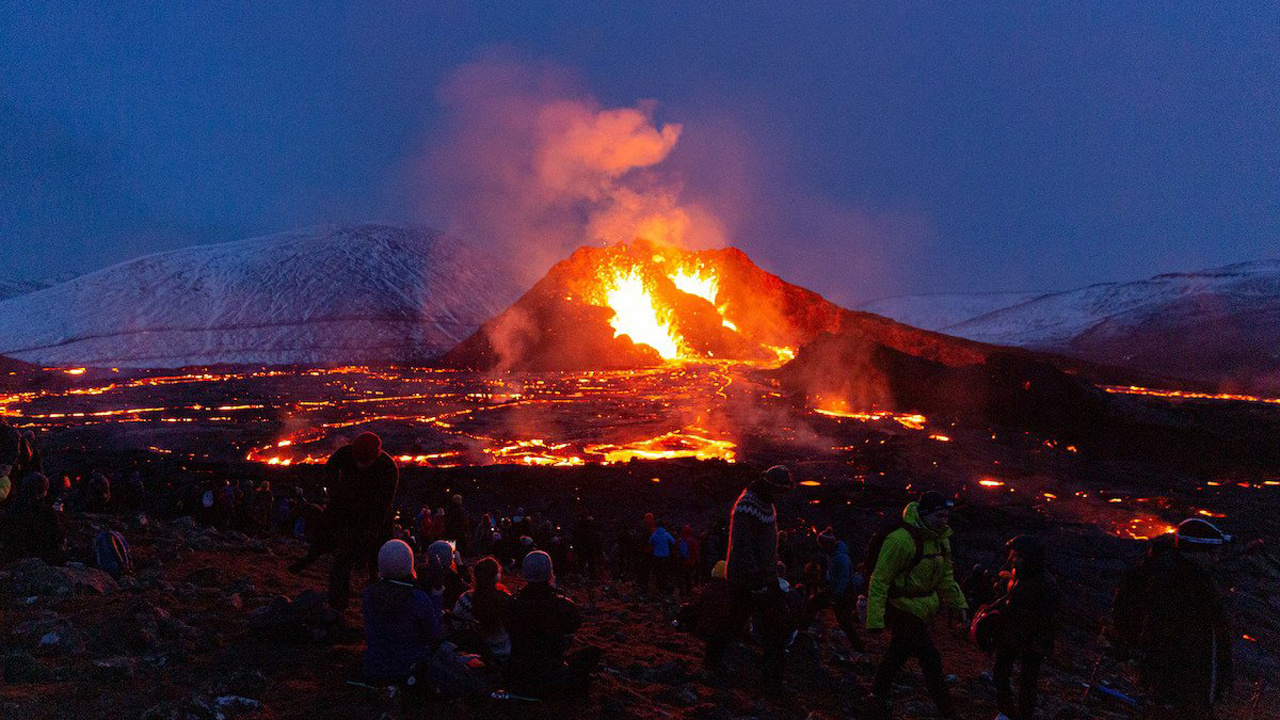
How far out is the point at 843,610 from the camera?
8.74m

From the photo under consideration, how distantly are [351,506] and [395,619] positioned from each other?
6.18 feet

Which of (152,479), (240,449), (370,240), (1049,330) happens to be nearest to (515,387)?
(240,449)

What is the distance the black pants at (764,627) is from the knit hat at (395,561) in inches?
96.6

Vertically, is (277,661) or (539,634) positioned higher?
(539,634)

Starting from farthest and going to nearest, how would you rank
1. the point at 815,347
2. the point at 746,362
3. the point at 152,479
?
the point at 746,362, the point at 815,347, the point at 152,479

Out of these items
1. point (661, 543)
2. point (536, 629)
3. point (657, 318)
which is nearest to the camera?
point (536, 629)

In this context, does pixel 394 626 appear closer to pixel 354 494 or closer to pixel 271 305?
pixel 354 494

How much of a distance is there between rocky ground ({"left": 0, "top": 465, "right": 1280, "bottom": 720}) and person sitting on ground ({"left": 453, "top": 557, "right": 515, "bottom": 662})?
0.48m

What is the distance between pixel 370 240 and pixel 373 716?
131 meters

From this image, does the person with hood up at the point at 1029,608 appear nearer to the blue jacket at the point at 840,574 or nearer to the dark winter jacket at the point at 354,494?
the blue jacket at the point at 840,574

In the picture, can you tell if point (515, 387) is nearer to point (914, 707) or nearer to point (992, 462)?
point (992, 462)

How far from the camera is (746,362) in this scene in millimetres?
64500

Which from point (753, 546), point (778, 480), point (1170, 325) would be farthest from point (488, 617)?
point (1170, 325)

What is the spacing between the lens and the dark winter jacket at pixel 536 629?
16.6 ft
